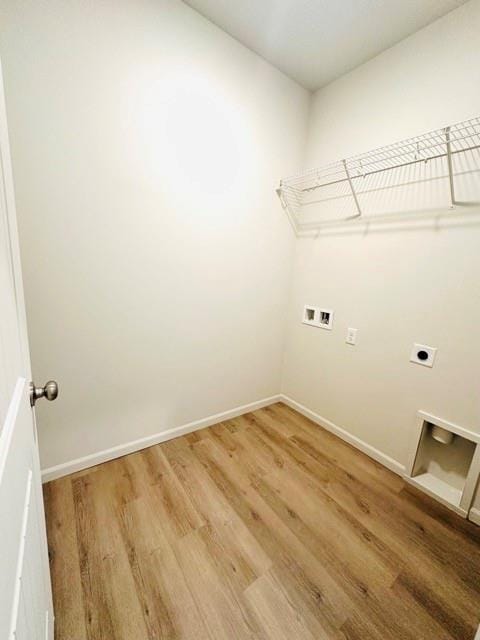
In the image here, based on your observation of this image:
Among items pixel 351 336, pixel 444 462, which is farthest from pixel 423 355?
pixel 444 462

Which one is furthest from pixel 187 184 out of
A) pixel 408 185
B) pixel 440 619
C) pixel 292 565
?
pixel 440 619

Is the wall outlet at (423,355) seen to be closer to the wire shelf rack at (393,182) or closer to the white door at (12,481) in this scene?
the wire shelf rack at (393,182)

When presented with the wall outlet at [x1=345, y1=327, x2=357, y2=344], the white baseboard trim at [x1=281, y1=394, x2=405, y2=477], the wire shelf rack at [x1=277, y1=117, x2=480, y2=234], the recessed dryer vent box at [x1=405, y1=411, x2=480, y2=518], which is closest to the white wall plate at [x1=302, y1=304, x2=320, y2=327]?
the wall outlet at [x1=345, y1=327, x2=357, y2=344]

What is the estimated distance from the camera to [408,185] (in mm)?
1585

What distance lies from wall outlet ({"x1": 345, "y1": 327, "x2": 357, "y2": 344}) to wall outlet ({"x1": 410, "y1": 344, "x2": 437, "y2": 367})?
38 cm

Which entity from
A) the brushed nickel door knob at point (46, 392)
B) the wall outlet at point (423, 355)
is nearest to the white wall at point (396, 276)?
the wall outlet at point (423, 355)

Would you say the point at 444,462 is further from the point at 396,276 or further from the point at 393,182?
the point at 393,182

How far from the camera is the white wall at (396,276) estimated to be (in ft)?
4.58

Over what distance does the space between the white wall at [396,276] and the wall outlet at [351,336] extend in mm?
36

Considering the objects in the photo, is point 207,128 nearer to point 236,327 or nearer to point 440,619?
point 236,327

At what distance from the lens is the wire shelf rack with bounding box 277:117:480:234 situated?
1.36 metres

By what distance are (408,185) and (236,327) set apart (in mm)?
1485

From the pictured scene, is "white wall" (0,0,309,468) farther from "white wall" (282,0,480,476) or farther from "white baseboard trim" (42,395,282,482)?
"white wall" (282,0,480,476)

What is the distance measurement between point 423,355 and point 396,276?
0.52 meters
